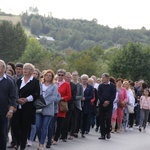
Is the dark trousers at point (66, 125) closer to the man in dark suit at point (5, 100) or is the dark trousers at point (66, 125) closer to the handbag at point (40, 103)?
the handbag at point (40, 103)

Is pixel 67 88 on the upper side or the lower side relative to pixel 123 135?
upper

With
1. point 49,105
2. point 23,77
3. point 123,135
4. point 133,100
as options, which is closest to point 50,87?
point 49,105

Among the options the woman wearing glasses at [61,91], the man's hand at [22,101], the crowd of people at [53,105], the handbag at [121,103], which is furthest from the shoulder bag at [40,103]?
the handbag at [121,103]

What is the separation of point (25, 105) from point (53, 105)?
5.16 ft

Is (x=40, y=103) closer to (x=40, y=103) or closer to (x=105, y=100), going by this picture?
(x=40, y=103)

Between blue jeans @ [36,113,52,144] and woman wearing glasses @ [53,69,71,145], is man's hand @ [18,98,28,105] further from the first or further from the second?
woman wearing glasses @ [53,69,71,145]

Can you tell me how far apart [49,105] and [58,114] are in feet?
4.78

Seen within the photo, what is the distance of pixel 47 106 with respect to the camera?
12.5 metres

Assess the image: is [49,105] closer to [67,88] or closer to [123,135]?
[67,88]

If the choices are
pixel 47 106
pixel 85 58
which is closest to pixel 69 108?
pixel 47 106

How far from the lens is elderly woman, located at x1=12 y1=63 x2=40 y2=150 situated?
11328mm

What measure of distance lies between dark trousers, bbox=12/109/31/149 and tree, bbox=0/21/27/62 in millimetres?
90180

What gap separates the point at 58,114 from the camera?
46.0ft

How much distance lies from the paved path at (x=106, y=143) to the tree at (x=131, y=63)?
51.8m
